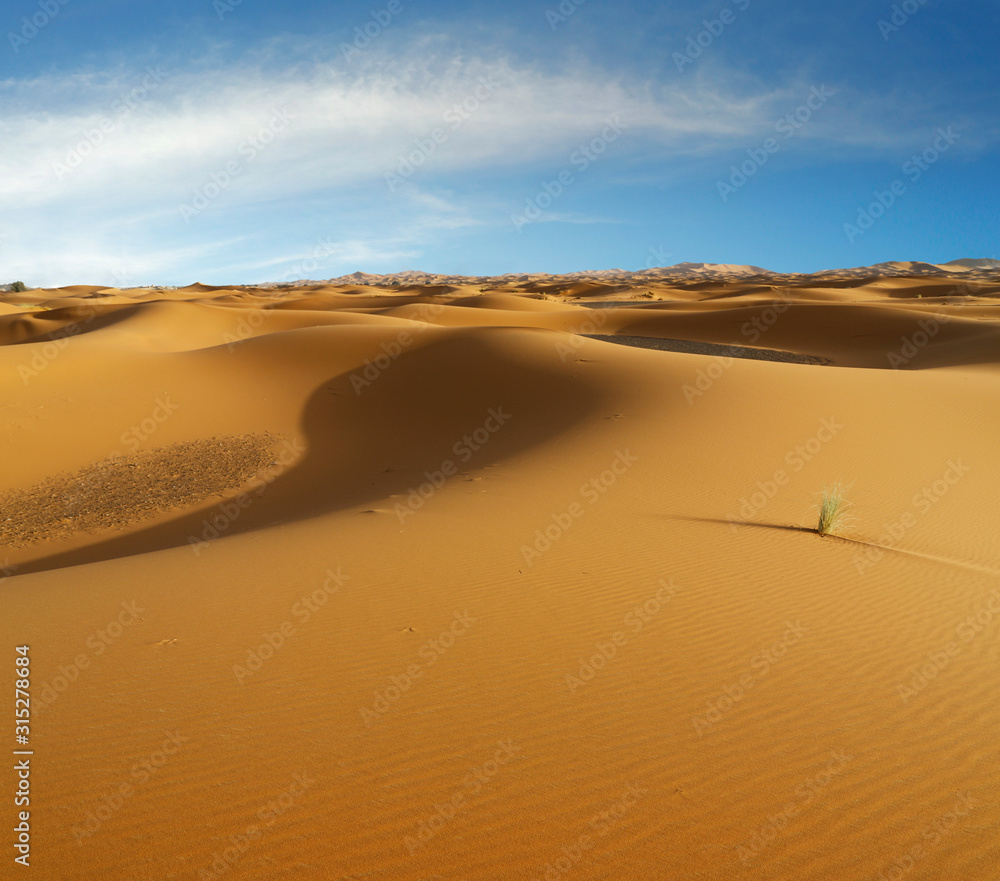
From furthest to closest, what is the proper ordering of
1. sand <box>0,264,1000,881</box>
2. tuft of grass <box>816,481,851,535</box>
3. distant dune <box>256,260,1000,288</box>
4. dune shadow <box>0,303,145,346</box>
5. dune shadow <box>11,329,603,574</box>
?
distant dune <box>256,260,1000,288</box> → dune shadow <box>0,303,145,346</box> → dune shadow <box>11,329,603,574</box> → tuft of grass <box>816,481,851,535</box> → sand <box>0,264,1000,881</box>

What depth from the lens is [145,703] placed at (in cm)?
357

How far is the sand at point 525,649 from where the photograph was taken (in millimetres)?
2658

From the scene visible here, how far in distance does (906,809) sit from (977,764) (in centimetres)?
59

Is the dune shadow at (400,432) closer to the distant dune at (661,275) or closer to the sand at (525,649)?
the sand at (525,649)

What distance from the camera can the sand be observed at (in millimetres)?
2658

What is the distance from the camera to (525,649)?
4.15 m

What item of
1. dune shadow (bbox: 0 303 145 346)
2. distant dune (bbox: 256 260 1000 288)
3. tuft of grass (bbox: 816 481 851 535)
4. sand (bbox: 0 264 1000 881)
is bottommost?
sand (bbox: 0 264 1000 881)

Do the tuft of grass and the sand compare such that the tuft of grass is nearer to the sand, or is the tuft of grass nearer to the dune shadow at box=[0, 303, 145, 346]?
the sand

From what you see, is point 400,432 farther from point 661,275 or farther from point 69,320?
point 661,275

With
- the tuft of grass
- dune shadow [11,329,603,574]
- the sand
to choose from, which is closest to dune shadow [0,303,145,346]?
dune shadow [11,329,603,574]

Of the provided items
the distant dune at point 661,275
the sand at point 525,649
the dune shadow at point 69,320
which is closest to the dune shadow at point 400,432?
the sand at point 525,649

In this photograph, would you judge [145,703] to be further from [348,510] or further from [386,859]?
[348,510]

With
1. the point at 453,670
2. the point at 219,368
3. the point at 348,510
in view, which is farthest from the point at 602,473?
the point at 219,368

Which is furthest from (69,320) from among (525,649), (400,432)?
(525,649)
